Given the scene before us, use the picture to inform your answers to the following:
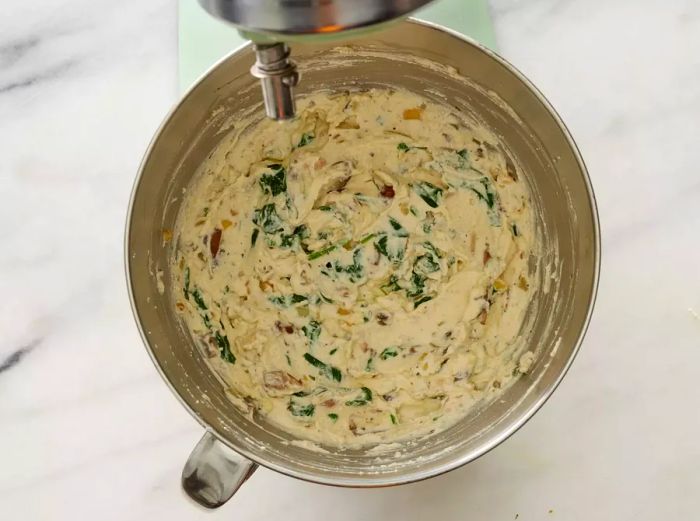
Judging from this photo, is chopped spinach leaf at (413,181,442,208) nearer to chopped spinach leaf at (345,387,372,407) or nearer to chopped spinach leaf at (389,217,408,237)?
chopped spinach leaf at (389,217,408,237)

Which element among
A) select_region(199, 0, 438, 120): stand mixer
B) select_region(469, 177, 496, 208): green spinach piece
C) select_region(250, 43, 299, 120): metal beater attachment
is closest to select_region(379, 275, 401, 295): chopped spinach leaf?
select_region(469, 177, 496, 208): green spinach piece

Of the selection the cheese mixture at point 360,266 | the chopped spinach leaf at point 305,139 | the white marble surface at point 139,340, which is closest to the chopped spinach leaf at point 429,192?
the cheese mixture at point 360,266

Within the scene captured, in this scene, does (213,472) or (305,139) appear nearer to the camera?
(213,472)

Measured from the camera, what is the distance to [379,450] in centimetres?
123

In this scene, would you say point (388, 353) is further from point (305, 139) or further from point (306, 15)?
point (306, 15)

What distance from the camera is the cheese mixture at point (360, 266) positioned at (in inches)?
48.2

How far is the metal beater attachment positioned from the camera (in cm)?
74

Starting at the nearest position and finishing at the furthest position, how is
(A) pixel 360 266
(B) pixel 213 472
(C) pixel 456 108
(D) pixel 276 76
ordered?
1. (D) pixel 276 76
2. (B) pixel 213 472
3. (C) pixel 456 108
4. (A) pixel 360 266

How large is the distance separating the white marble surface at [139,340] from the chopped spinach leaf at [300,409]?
0.16 m

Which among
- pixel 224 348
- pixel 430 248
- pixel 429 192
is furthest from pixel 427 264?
pixel 224 348

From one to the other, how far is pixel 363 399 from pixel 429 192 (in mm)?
400

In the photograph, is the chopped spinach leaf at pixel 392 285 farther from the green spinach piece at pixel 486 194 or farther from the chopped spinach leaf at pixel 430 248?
the green spinach piece at pixel 486 194

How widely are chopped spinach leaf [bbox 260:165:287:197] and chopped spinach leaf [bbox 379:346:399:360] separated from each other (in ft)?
1.16

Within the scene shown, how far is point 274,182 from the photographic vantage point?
4.13 feet
